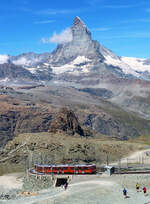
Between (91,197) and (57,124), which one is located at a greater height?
(57,124)

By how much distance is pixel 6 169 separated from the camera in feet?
450

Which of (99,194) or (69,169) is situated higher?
(69,169)

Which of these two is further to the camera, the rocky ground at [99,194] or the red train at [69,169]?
the red train at [69,169]

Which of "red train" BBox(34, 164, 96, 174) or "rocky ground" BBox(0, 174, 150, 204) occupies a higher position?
"red train" BBox(34, 164, 96, 174)

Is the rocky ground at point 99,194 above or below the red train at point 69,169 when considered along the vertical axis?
below

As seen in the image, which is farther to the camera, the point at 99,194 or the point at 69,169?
the point at 69,169

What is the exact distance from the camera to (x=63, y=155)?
139 m

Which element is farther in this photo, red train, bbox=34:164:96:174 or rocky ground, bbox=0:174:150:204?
red train, bbox=34:164:96:174

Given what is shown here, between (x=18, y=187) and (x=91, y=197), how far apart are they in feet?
126

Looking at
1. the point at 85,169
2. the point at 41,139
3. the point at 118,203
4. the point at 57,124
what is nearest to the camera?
the point at 118,203

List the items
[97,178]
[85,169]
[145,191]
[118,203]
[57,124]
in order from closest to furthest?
[118,203]
[145,191]
[97,178]
[85,169]
[57,124]

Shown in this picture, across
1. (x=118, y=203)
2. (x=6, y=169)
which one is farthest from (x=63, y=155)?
(x=118, y=203)

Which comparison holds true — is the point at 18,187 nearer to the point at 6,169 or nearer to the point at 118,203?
the point at 6,169

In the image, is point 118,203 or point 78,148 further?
point 78,148
